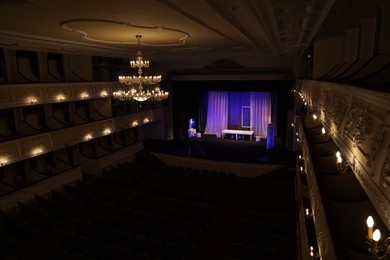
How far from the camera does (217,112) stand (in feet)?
81.6

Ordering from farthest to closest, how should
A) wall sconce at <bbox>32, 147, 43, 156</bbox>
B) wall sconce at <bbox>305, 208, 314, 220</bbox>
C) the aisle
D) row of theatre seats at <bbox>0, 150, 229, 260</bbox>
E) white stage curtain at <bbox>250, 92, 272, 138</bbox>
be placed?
1. white stage curtain at <bbox>250, 92, 272, 138</bbox>
2. wall sconce at <bbox>32, 147, 43, 156</bbox>
3. the aisle
4. row of theatre seats at <bbox>0, 150, 229, 260</bbox>
5. wall sconce at <bbox>305, 208, 314, 220</bbox>

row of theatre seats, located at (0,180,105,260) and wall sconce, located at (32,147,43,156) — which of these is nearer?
row of theatre seats, located at (0,180,105,260)

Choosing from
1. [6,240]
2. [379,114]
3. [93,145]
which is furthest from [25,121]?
[379,114]

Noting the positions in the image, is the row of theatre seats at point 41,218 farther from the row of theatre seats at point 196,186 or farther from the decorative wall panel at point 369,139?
the decorative wall panel at point 369,139

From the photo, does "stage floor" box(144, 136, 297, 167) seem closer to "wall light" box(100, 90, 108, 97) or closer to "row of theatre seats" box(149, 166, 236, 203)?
"row of theatre seats" box(149, 166, 236, 203)

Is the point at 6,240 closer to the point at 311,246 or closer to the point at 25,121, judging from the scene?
the point at 25,121

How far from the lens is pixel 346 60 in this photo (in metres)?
8.01

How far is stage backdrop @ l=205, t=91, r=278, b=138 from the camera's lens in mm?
23234

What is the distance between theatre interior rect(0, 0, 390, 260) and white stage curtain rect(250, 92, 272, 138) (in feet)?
0.40

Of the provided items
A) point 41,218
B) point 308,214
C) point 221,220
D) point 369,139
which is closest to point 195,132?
point 221,220

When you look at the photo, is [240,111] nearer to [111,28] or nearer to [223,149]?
[223,149]

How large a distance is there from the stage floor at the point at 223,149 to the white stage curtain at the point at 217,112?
5.47 feet

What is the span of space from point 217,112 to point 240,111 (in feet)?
6.89

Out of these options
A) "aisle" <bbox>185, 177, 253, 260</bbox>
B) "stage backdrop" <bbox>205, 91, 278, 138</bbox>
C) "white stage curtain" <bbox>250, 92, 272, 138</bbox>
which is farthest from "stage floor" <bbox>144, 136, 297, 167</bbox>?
"aisle" <bbox>185, 177, 253, 260</bbox>
